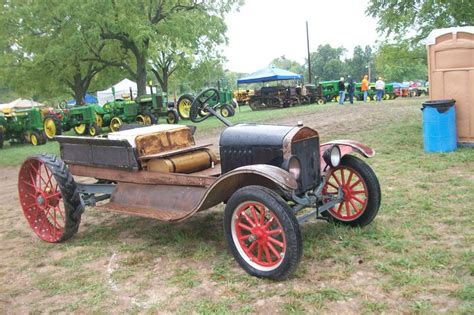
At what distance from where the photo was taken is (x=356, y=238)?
4031 millimetres

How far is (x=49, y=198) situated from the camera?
481cm

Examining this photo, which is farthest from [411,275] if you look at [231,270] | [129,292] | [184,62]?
[184,62]

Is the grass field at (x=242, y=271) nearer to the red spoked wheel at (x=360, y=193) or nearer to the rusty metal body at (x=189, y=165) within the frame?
the red spoked wheel at (x=360, y=193)

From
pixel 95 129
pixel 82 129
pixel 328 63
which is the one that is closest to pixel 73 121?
pixel 82 129

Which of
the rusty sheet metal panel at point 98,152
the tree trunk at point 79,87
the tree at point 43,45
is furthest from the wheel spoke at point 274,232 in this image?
the tree trunk at point 79,87

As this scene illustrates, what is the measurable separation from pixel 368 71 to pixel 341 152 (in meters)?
63.9

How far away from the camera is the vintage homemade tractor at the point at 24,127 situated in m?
15.8

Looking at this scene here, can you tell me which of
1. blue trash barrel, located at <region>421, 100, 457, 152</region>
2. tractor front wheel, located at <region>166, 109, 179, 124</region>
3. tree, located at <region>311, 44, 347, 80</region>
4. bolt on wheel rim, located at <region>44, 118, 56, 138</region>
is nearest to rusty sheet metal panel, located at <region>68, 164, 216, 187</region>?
blue trash barrel, located at <region>421, 100, 457, 152</region>

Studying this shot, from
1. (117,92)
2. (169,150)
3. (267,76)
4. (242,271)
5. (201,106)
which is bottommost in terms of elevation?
(242,271)

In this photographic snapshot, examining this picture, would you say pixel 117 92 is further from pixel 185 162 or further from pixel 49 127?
pixel 185 162

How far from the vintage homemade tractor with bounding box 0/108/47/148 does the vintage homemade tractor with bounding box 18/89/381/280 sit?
1155 cm

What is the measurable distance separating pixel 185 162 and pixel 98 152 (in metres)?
0.98

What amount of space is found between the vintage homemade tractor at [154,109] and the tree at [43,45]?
130 inches

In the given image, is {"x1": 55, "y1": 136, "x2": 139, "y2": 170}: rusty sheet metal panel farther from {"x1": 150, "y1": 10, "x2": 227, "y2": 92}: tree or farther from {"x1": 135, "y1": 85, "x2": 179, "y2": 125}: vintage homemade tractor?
{"x1": 150, "y1": 10, "x2": 227, "y2": 92}: tree
